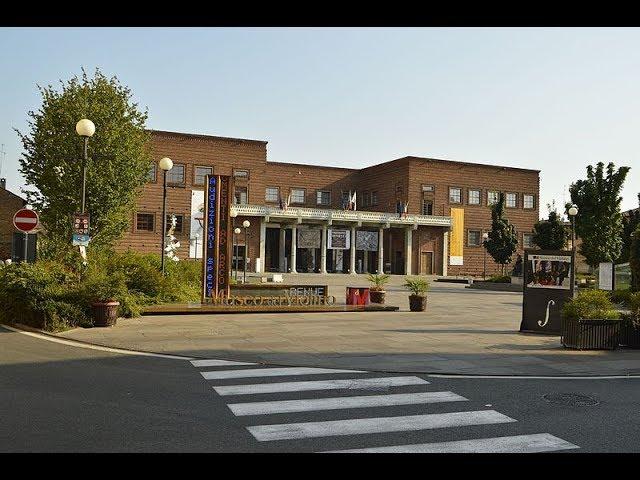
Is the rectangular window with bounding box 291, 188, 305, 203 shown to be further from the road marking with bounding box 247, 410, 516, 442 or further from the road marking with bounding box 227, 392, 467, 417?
the road marking with bounding box 247, 410, 516, 442

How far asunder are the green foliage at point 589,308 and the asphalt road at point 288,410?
3673 millimetres

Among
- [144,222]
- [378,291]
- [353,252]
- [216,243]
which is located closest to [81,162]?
[216,243]

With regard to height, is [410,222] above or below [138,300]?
above

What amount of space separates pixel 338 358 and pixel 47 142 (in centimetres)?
2030

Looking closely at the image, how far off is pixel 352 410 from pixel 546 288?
34.0 feet

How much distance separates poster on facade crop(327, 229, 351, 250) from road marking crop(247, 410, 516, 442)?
2171 inches

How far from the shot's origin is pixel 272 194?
217 ft

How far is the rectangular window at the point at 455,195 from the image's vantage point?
6819 cm

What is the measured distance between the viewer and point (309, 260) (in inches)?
2512

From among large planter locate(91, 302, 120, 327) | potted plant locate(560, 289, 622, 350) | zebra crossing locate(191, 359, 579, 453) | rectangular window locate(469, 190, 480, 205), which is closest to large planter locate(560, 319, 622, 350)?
potted plant locate(560, 289, 622, 350)

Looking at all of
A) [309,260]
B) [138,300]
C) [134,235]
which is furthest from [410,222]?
[138,300]

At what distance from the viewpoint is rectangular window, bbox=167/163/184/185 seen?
186ft
